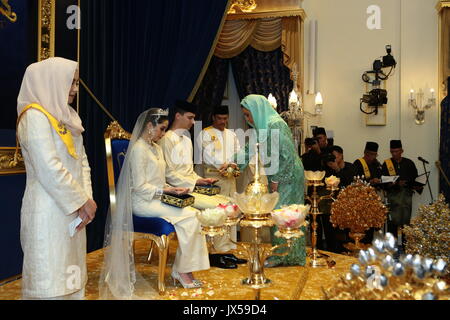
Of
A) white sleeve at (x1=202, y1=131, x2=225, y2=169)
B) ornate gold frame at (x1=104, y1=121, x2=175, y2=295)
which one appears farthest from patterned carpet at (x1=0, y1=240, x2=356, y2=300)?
white sleeve at (x1=202, y1=131, x2=225, y2=169)

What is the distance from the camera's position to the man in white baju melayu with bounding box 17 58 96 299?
2.70m

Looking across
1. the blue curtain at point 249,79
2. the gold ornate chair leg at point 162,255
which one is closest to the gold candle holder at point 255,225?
the gold ornate chair leg at point 162,255

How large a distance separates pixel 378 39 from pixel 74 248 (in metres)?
5.65

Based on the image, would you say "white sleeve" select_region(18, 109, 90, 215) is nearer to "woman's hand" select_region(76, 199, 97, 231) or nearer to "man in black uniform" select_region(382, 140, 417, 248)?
"woman's hand" select_region(76, 199, 97, 231)

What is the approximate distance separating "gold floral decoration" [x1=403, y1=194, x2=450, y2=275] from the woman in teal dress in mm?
1300

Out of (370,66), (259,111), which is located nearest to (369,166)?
(370,66)

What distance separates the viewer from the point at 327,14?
6.96 meters

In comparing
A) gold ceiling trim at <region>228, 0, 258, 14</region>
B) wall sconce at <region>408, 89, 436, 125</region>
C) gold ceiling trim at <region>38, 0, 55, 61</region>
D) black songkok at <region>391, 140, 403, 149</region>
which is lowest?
black songkok at <region>391, 140, 403, 149</region>

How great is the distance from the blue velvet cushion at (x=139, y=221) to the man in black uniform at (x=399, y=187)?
140 inches

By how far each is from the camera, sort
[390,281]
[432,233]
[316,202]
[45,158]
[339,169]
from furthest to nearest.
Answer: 1. [339,169]
2. [316,202]
3. [432,233]
4. [45,158]
5. [390,281]

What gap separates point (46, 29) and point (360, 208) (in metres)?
3.46

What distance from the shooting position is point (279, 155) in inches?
167

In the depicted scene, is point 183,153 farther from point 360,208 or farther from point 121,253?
point 360,208
